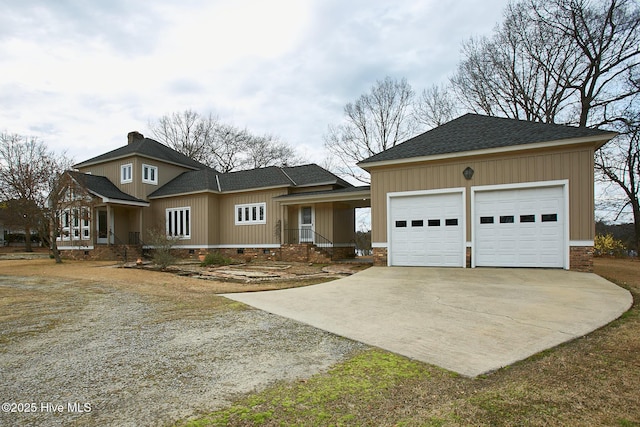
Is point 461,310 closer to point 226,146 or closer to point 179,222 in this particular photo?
point 179,222

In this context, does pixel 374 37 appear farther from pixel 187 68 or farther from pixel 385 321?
pixel 385 321

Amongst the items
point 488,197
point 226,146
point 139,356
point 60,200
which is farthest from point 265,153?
point 139,356

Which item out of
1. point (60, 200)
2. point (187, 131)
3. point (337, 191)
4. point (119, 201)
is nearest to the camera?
point (337, 191)

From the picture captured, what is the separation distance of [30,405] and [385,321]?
13.9ft

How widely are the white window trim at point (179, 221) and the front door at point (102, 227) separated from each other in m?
3.46

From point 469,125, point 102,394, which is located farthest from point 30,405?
A: point 469,125

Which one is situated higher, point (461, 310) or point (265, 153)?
point (265, 153)

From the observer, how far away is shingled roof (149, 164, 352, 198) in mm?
18397

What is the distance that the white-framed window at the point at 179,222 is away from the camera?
20.3 meters

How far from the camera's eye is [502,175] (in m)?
11.0

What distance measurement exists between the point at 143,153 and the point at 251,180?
712 cm

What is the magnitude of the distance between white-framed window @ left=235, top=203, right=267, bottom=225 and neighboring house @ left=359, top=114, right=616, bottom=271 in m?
7.87

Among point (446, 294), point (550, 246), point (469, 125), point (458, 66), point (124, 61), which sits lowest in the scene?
point (446, 294)

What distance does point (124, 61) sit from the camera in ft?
45.5
